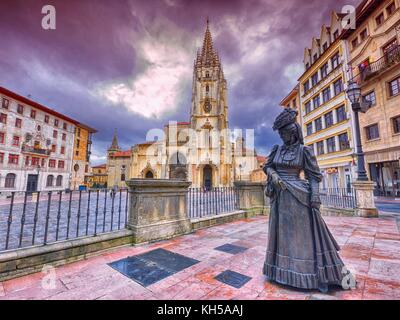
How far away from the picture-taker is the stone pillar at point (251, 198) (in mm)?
7590

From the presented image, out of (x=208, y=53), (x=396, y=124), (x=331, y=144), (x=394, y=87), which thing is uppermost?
(x=208, y=53)

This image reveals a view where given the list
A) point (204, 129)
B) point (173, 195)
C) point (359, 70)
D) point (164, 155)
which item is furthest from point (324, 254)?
point (164, 155)

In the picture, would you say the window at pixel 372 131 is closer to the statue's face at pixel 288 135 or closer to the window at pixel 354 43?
the window at pixel 354 43

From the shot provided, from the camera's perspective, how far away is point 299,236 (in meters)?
2.42

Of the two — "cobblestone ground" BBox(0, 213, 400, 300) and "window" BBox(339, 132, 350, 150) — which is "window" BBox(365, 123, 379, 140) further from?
"cobblestone ground" BBox(0, 213, 400, 300)

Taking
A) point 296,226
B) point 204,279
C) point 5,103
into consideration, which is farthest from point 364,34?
point 5,103

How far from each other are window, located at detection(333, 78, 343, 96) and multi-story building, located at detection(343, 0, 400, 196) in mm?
1511

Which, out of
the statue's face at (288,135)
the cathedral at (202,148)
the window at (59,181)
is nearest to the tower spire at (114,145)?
the cathedral at (202,148)

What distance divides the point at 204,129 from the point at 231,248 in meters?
37.4

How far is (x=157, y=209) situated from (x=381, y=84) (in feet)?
66.5

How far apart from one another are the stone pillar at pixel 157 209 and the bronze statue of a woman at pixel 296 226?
276 centimetres

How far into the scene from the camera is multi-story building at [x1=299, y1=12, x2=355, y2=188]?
1825 cm

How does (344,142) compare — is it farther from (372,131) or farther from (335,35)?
(335,35)

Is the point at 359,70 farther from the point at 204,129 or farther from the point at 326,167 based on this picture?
the point at 204,129
